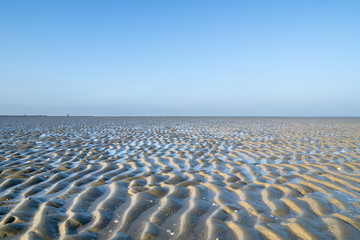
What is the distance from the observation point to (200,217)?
323 centimetres

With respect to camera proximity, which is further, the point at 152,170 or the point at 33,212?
the point at 152,170

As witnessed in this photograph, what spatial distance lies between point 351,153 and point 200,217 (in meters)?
7.96

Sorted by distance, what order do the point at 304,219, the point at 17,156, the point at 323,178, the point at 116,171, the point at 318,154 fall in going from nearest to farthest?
the point at 304,219 → the point at 323,178 → the point at 116,171 → the point at 17,156 → the point at 318,154

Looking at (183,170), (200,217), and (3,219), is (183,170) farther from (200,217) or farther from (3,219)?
(3,219)

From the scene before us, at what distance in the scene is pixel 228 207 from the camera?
3.57m

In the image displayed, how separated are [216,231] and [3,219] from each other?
2.70 metres

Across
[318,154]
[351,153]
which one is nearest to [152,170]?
[318,154]

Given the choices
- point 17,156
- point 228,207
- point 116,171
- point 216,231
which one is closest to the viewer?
point 216,231

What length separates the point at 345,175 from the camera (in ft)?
18.0

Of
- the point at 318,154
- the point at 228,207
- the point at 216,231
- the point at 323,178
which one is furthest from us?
the point at 318,154

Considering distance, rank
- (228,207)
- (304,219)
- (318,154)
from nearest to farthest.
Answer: (304,219)
(228,207)
(318,154)

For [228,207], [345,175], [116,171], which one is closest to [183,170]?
[116,171]

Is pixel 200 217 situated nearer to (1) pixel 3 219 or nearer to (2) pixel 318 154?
Result: (1) pixel 3 219

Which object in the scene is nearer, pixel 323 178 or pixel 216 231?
pixel 216 231
